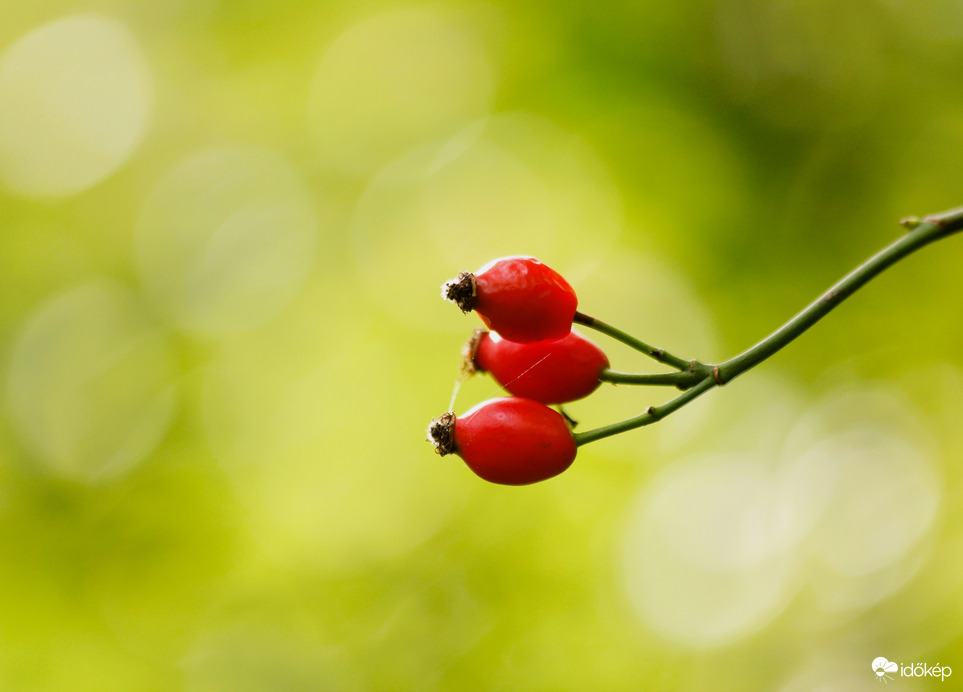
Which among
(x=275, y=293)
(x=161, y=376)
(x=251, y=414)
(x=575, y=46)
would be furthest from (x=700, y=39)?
(x=161, y=376)

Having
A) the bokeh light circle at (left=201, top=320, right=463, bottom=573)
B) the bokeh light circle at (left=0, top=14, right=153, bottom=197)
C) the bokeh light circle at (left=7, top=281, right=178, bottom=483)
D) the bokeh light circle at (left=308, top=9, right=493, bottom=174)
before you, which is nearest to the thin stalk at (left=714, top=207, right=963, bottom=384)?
the bokeh light circle at (left=201, top=320, right=463, bottom=573)

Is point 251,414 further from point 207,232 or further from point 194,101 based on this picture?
point 194,101

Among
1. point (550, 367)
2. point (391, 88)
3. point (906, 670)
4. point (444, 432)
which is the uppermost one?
point (391, 88)

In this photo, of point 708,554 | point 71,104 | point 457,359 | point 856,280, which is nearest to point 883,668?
point 708,554

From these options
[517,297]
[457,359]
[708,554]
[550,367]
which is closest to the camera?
[517,297]

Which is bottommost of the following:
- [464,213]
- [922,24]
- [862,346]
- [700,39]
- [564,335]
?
[564,335]

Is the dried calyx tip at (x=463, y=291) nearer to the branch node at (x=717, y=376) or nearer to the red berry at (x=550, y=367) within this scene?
the red berry at (x=550, y=367)

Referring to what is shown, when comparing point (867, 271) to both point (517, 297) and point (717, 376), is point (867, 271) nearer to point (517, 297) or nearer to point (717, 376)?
point (717, 376)
